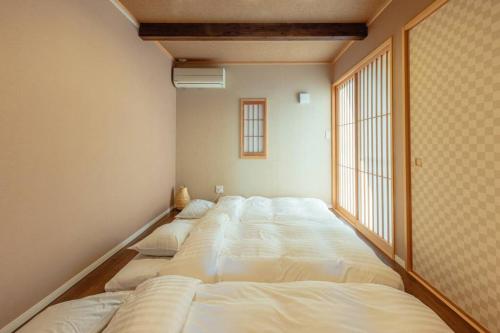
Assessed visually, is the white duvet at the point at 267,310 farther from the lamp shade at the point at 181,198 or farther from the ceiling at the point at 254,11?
the lamp shade at the point at 181,198

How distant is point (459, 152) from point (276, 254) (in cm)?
138

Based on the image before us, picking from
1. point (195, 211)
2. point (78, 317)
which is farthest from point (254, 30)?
point (78, 317)

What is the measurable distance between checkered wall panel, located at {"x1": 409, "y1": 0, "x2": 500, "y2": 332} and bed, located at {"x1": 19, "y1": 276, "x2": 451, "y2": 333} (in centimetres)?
82

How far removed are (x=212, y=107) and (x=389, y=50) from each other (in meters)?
2.72

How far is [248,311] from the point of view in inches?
39.1

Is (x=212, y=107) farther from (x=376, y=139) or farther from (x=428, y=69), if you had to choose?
(x=428, y=69)

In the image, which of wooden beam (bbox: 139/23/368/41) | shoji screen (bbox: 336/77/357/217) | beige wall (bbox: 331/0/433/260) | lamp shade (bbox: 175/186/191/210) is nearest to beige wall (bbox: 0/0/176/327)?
wooden beam (bbox: 139/23/368/41)

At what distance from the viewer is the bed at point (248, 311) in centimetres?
90

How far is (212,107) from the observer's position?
430 centimetres

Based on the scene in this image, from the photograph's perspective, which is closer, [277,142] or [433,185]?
[433,185]

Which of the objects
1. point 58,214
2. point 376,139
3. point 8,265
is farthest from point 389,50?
point 8,265

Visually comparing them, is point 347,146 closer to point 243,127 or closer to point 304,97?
point 304,97

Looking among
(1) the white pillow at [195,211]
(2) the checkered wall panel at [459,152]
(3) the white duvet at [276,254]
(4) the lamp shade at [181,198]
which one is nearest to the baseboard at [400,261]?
(2) the checkered wall panel at [459,152]

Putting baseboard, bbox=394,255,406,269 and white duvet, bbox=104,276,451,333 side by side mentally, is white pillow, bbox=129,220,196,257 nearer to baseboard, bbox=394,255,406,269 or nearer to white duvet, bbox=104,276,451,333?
white duvet, bbox=104,276,451,333
